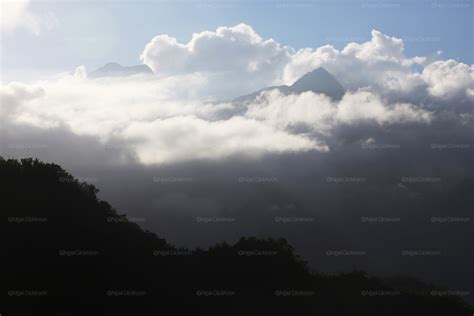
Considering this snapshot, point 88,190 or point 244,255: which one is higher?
point 88,190

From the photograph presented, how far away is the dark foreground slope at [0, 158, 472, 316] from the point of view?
4572 centimetres

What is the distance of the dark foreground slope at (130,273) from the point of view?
Result: 45.7 metres

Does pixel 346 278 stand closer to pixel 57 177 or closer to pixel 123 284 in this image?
pixel 123 284

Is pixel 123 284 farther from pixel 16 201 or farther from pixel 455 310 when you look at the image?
pixel 455 310

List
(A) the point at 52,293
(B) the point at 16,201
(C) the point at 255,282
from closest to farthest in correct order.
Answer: (A) the point at 52,293, (B) the point at 16,201, (C) the point at 255,282

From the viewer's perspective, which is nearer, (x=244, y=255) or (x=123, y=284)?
(x=123, y=284)

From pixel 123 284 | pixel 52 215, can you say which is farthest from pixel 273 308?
pixel 52 215

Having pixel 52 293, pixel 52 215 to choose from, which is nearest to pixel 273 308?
pixel 52 293

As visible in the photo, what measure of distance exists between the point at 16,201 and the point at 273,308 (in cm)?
2860

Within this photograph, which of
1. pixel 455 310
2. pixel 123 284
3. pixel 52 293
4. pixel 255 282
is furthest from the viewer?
pixel 455 310

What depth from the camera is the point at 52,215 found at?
53.6 meters

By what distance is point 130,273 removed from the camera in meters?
51.8

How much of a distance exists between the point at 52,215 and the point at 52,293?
1120 cm

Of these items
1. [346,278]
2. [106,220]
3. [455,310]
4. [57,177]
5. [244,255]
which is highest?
[57,177]
